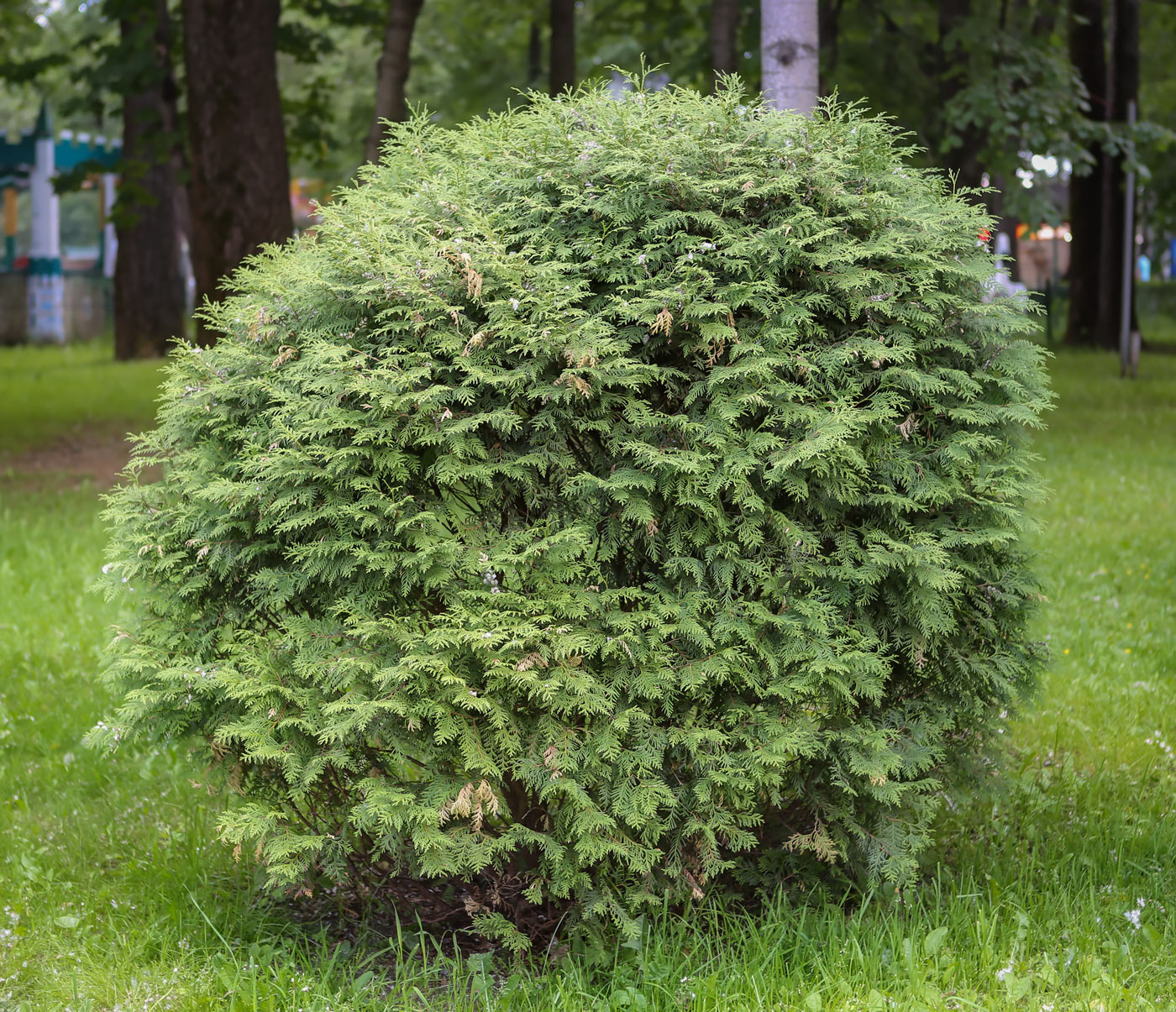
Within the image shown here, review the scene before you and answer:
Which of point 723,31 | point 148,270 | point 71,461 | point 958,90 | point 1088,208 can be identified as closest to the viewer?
point 723,31

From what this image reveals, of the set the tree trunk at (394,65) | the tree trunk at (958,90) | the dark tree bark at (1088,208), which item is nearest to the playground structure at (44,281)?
the tree trunk at (958,90)

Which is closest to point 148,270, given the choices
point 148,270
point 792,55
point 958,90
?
point 148,270

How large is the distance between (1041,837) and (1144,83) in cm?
3961

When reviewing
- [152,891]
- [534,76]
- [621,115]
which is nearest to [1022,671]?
[621,115]

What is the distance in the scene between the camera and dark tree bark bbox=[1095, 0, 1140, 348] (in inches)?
864

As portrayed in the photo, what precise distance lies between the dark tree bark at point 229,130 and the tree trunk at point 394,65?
3.40 ft

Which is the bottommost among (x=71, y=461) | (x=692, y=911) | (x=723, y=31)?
(x=692, y=911)

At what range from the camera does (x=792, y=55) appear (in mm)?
6012

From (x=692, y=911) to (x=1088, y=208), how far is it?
23.8m

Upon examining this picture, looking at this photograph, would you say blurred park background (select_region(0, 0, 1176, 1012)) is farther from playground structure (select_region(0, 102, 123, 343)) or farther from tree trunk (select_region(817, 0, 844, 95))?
playground structure (select_region(0, 102, 123, 343))

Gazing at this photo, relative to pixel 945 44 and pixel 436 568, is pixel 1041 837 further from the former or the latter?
pixel 945 44

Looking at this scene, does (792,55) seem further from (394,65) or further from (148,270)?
(148,270)

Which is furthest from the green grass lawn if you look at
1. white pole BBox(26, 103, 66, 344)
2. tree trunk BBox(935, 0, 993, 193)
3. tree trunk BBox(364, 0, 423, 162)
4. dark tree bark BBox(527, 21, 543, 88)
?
white pole BBox(26, 103, 66, 344)

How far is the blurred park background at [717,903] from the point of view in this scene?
3.25m
